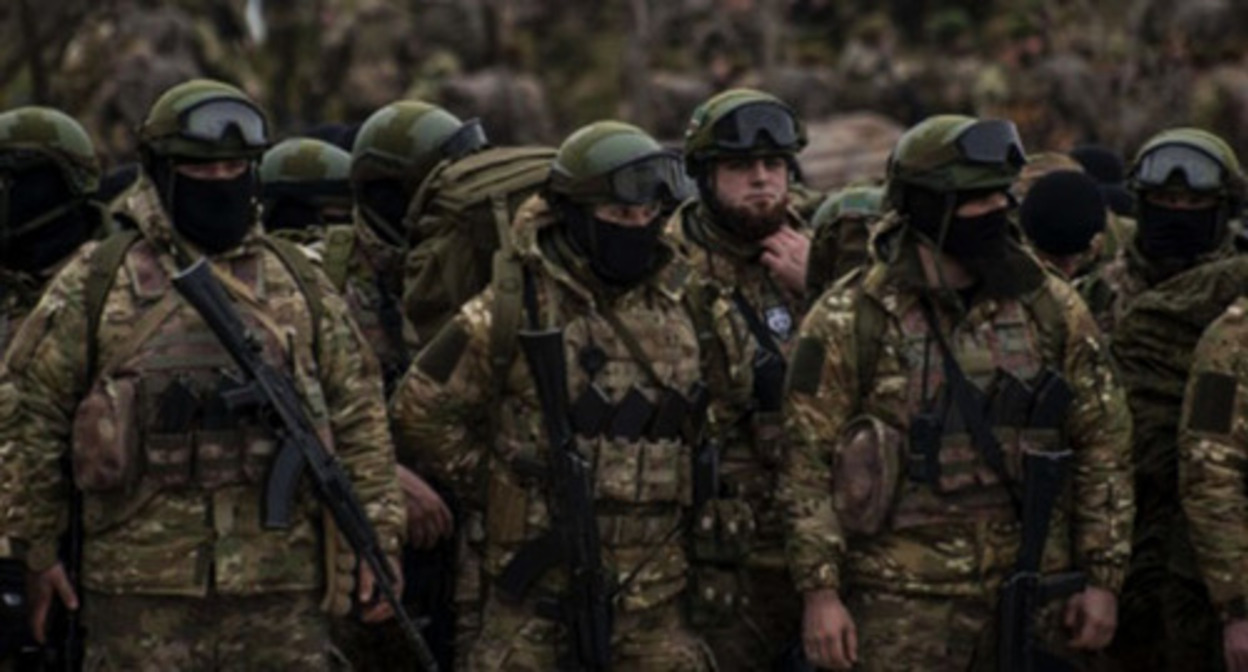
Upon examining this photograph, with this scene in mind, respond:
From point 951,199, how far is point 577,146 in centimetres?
115

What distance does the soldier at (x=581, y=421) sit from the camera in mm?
6914

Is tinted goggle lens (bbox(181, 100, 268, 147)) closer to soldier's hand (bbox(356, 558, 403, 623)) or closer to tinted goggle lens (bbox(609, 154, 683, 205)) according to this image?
tinted goggle lens (bbox(609, 154, 683, 205))

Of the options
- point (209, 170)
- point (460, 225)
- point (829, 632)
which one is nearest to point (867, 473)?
point (829, 632)

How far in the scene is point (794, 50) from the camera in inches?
1596

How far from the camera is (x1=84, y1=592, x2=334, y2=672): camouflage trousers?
21.6 ft

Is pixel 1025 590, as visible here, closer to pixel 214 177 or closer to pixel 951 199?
pixel 951 199

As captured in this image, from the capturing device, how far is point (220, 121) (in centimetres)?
658

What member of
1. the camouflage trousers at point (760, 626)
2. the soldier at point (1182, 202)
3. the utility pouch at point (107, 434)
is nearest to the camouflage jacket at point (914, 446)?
the camouflage trousers at point (760, 626)

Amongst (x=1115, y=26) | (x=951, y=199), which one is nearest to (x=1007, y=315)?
(x=951, y=199)

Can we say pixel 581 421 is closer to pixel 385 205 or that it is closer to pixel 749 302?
pixel 749 302

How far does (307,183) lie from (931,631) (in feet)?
12.2

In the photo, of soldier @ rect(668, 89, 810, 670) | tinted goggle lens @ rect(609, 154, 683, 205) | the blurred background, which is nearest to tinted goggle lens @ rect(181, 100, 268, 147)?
tinted goggle lens @ rect(609, 154, 683, 205)

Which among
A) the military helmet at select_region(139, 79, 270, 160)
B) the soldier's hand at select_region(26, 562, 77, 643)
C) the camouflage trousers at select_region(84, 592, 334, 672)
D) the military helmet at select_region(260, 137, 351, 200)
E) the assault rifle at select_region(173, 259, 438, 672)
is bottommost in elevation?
the camouflage trousers at select_region(84, 592, 334, 672)

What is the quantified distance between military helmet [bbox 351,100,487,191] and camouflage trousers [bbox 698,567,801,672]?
196 centimetres
